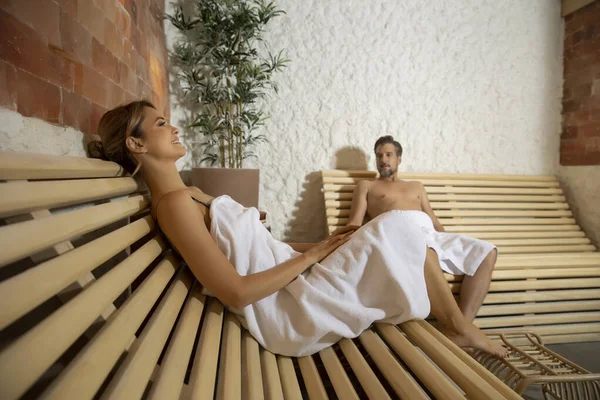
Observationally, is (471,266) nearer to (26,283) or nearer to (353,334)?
(353,334)

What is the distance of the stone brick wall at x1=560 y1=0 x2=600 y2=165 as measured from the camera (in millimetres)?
2855

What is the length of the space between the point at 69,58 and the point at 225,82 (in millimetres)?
1821

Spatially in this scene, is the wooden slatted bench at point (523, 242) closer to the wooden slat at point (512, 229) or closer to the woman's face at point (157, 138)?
the wooden slat at point (512, 229)

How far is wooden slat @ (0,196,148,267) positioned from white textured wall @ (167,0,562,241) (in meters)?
2.30

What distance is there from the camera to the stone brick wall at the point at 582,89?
2.86 m

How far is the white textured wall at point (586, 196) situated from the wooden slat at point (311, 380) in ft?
10.4

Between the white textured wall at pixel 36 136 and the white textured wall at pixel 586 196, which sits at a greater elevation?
the white textured wall at pixel 36 136

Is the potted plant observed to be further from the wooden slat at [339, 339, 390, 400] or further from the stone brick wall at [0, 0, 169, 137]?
the wooden slat at [339, 339, 390, 400]

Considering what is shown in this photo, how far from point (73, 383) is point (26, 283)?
0.48ft

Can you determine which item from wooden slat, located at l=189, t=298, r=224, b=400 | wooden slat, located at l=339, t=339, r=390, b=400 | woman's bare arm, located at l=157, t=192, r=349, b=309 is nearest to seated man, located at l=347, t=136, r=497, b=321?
wooden slat, located at l=339, t=339, r=390, b=400

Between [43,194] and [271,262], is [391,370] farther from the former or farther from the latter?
[43,194]

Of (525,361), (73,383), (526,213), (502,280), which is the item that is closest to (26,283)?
(73,383)

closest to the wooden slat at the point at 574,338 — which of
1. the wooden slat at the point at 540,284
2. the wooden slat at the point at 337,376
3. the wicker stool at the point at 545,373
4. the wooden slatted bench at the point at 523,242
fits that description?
the wooden slatted bench at the point at 523,242

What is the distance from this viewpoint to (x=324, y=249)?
1.28 meters
